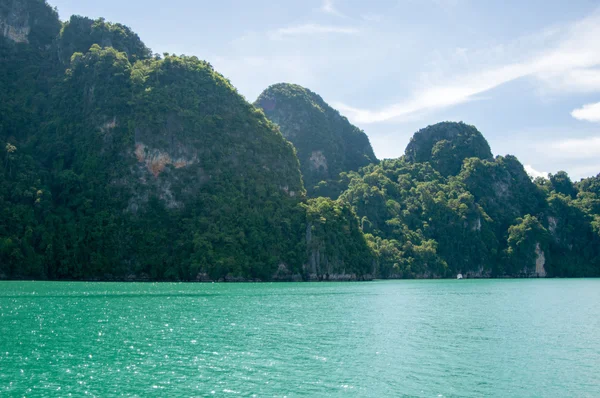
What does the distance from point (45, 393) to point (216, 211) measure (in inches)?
3075

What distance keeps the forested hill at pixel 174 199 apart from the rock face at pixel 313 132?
36249 mm

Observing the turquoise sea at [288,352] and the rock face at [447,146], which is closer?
the turquoise sea at [288,352]

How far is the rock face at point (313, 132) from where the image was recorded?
572ft

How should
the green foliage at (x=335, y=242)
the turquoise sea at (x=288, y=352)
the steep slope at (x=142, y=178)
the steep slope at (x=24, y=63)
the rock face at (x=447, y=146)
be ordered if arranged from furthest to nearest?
the rock face at (x=447, y=146) → the steep slope at (x=24, y=63) → the green foliage at (x=335, y=242) → the steep slope at (x=142, y=178) → the turquoise sea at (x=288, y=352)

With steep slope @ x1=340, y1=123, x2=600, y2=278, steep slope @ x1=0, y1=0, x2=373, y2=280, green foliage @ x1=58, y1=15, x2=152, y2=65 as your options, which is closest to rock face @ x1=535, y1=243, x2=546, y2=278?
steep slope @ x1=340, y1=123, x2=600, y2=278

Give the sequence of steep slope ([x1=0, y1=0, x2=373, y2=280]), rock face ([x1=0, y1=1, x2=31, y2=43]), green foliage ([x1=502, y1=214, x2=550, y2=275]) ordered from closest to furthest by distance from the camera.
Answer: steep slope ([x1=0, y1=0, x2=373, y2=280])
rock face ([x1=0, y1=1, x2=31, y2=43])
green foliage ([x1=502, y1=214, x2=550, y2=275])

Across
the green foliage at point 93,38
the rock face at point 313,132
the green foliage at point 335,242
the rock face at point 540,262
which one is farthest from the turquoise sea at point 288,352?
the rock face at point 313,132

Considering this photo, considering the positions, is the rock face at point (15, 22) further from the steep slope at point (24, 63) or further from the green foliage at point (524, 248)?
the green foliage at point (524, 248)

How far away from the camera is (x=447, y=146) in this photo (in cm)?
17312

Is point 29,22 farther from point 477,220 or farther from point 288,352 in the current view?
point 477,220

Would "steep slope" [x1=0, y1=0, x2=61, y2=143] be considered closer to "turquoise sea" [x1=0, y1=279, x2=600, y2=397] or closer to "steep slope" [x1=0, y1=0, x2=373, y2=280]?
"steep slope" [x1=0, y1=0, x2=373, y2=280]

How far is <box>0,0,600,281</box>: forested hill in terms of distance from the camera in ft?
274

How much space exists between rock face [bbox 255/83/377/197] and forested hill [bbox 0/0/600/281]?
3625 cm

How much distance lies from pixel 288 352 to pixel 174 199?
7627 cm
